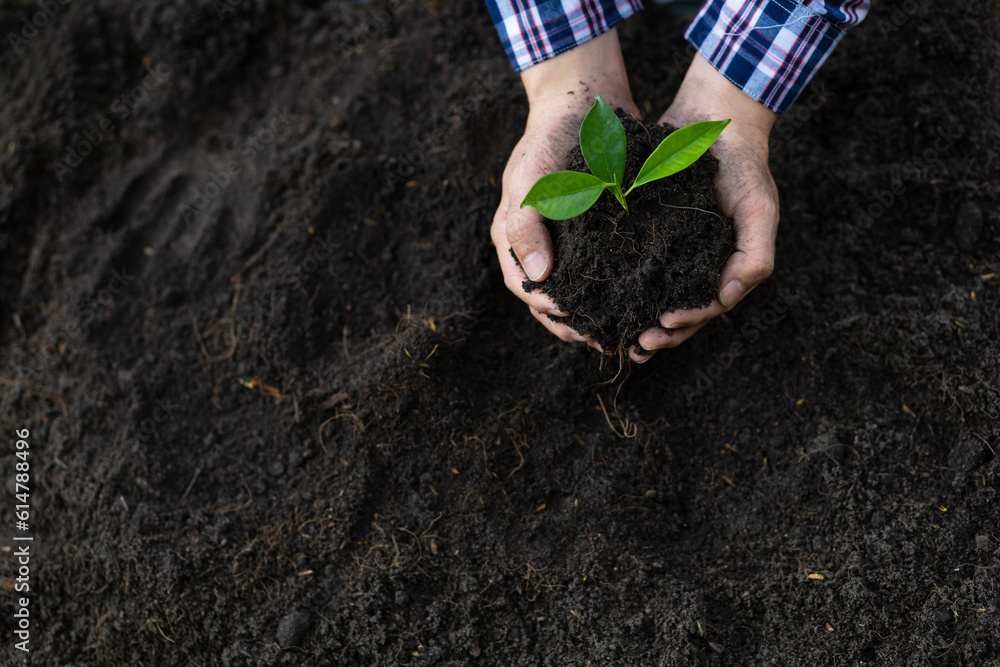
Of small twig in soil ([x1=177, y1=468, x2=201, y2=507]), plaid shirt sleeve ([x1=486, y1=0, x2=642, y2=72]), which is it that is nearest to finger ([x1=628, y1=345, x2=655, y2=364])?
plaid shirt sleeve ([x1=486, y1=0, x2=642, y2=72])

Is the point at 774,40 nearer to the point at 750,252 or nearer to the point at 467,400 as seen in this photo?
the point at 750,252

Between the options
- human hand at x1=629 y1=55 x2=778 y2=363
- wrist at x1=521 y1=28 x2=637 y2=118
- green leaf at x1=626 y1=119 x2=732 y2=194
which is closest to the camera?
green leaf at x1=626 y1=119 x2=732 y2=194

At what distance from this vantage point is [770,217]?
1.19 meters

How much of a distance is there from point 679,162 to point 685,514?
28.8 inches

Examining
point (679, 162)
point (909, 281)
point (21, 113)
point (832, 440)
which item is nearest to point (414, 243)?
point (679, 162)

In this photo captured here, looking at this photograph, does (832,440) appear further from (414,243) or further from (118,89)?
(118,89)

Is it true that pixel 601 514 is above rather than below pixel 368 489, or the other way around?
below

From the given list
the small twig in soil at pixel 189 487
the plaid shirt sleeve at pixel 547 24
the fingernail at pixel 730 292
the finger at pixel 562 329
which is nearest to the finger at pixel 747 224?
the fingernail at pixel 730 292

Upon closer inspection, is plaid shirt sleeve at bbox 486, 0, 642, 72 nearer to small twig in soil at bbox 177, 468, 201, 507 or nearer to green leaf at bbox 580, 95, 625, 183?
green leaf at bbox 580, 95, 625, 183

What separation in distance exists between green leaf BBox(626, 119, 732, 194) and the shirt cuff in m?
0.30

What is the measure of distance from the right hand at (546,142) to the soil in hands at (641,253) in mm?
53

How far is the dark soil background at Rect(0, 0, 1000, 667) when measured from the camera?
124 cm

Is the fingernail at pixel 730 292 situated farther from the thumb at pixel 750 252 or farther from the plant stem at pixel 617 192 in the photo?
the plant stem at pixel 617 192

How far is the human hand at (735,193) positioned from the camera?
45.9 inches
